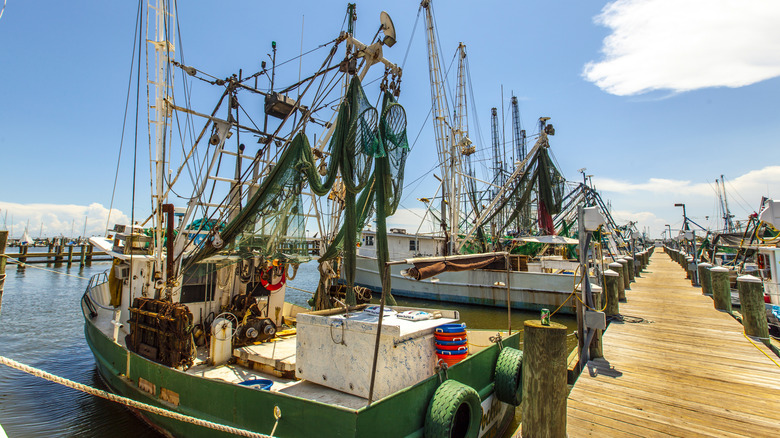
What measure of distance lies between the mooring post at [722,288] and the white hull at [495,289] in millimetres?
6287

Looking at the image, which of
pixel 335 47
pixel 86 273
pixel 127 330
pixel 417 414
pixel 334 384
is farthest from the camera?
pixel 86 273

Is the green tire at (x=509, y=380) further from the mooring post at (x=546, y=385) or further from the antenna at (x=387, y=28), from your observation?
the antenna at (x=387, y=28)

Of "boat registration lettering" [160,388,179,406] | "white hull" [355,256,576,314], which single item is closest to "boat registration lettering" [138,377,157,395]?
"boat registration lettering" [160,388,179,406]

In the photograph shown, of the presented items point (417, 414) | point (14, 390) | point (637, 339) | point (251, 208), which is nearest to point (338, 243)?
point (251, 208)

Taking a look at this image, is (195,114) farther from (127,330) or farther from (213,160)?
(127,330)

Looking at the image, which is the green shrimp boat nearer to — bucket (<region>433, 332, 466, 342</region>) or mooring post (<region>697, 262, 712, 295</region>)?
bucket (<region>433, 332, 466, 342</region>)

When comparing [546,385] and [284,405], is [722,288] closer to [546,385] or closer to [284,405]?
[546,385]

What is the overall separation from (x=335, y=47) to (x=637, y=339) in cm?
926

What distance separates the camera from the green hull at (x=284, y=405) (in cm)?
374

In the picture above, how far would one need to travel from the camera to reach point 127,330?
812 cm

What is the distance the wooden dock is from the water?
4121mm

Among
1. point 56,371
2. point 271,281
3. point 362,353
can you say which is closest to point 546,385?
point 362,353

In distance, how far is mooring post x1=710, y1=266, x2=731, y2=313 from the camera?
10.6 m

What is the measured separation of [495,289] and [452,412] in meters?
16.6
